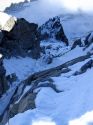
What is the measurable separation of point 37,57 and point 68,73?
23.7 metres

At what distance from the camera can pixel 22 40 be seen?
51188 millimetres

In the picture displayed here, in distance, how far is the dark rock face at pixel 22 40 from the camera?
156ft

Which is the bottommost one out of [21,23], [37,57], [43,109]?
[37,57]

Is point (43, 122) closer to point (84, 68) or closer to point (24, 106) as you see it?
point (24, 106)

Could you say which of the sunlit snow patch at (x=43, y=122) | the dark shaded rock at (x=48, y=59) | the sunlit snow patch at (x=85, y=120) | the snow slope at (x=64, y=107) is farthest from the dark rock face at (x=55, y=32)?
the sunlit snow patch at (x=85, y=120)

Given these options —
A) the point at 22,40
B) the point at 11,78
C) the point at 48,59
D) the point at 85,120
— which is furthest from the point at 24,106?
the point at 22,40

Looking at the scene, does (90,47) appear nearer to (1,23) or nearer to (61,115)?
(1,23)

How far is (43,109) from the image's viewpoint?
19141mm

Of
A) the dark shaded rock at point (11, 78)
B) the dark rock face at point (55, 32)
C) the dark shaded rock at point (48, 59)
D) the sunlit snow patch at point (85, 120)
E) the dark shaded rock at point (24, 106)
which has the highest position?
the sunlit snow patch at point (85, 120)

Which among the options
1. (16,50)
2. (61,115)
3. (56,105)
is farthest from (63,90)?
(16,50)

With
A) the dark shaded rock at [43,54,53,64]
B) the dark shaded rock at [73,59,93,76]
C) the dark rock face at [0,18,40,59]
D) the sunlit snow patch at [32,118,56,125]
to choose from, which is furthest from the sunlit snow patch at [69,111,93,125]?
the dark shaded rock at [43,54,53,64]

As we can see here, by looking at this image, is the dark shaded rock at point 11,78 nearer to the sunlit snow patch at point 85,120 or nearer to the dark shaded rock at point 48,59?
the dark shaded rock at point 48,59

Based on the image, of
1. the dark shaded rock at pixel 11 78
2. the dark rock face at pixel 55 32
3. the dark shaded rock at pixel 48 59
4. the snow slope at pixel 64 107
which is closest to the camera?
the snow slope at pixel 64 107

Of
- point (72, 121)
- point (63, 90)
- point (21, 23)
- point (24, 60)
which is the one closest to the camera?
point (72, 121)
